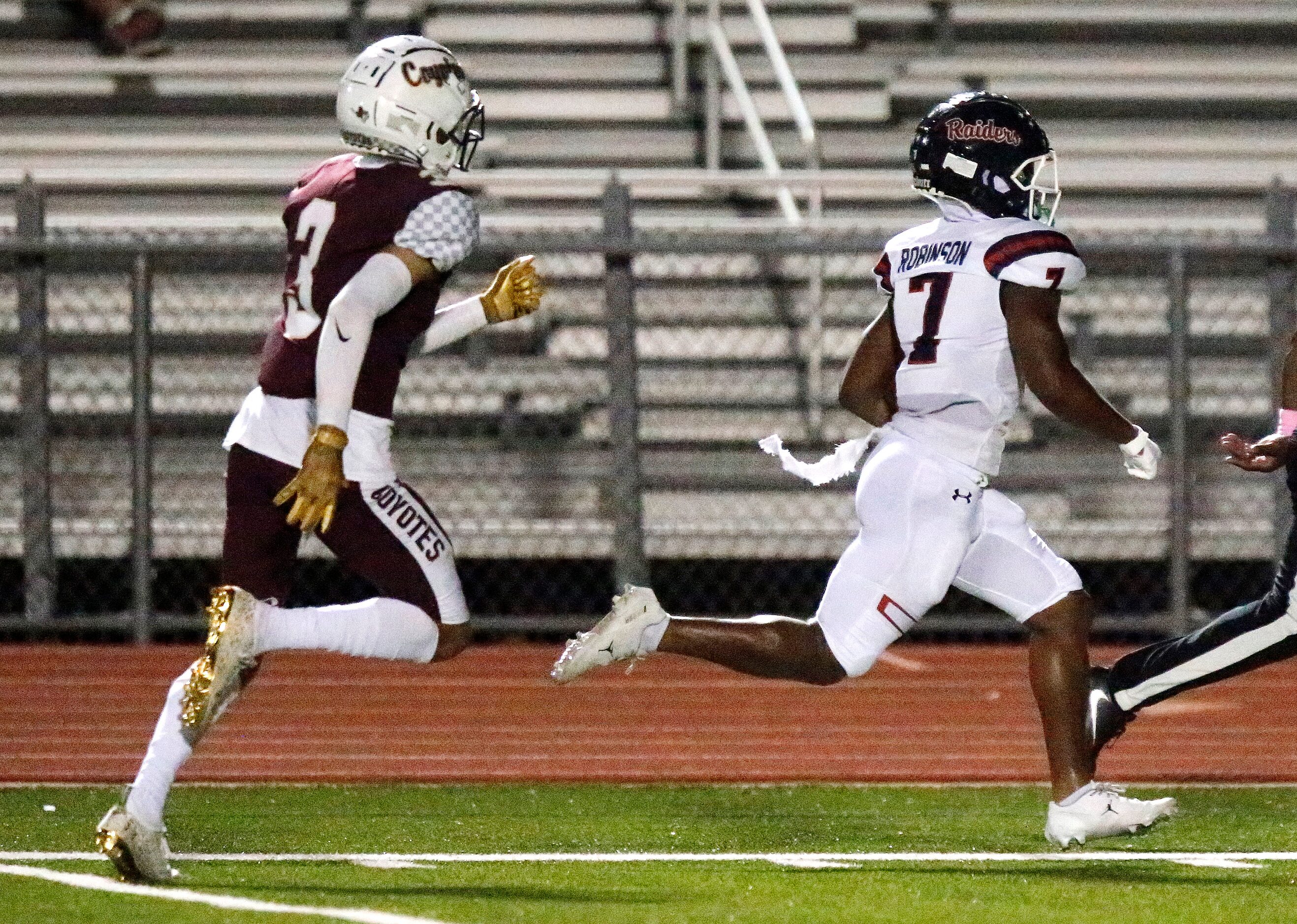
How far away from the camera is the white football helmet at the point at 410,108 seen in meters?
4.94

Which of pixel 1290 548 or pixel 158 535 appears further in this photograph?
pixel 158 535

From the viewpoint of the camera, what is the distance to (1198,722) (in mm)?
8031

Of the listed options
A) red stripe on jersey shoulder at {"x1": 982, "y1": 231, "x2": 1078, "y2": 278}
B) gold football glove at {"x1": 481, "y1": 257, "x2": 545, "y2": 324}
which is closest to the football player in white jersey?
red stripe on jersey shoulder at {"x1": 982, "y1": 231, "x2": 1078, "y2": 278}

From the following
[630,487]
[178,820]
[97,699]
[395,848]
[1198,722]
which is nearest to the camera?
[395,848]

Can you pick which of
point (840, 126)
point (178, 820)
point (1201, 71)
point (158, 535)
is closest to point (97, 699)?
point (158, 535)

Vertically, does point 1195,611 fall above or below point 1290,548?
below

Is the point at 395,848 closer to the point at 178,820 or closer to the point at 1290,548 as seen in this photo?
the point at 178,820

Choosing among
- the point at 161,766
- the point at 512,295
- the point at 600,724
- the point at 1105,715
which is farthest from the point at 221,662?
the point at 600,724

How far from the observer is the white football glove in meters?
5.18

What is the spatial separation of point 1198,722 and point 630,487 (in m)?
3.12

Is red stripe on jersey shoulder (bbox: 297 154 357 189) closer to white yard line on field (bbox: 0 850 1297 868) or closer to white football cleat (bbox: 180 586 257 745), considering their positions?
white football cleat (bbox: 180 586 257 745)

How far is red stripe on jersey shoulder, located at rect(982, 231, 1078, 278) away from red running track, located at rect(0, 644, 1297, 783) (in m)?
2.15

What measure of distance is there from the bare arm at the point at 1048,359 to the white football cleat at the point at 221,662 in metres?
1.63

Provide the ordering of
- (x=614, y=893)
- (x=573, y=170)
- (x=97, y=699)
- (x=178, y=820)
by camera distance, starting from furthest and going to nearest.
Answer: (x=573, y=170)
(x=97, y=699)
(x=178, y=820)
(x=614, y=893)
